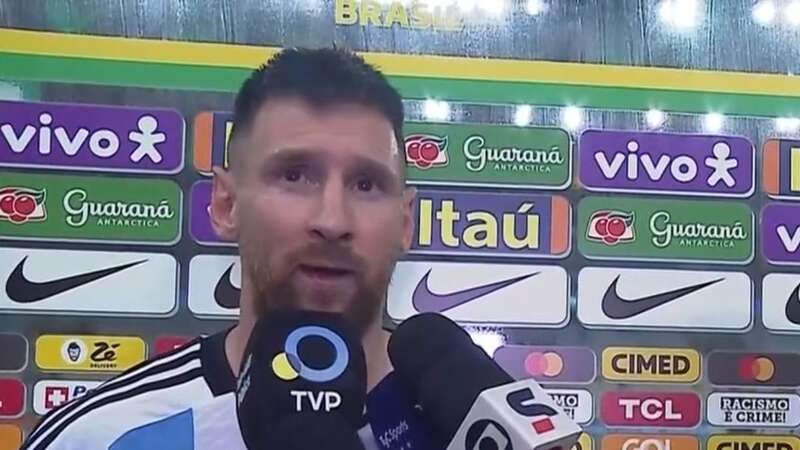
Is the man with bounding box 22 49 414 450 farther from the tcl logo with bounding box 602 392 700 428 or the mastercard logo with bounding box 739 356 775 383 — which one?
the mastercard logo with bounding box 739 356 775 383

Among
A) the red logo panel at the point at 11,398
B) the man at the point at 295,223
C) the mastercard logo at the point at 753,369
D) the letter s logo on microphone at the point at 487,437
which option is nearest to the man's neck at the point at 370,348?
the man at the point at 295,223

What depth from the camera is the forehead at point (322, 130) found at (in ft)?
3.55

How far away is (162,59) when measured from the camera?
58.7 inches

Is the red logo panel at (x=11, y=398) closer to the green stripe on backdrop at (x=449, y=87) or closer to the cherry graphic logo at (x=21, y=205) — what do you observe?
the cherry graphic logo at (x=21, y=205)

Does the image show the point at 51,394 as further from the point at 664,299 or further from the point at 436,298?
the point at 664,299

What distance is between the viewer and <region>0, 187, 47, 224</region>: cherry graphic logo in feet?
4.75

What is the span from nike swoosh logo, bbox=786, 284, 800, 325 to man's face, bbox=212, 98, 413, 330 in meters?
0.70

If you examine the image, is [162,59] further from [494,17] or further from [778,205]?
[778,205]

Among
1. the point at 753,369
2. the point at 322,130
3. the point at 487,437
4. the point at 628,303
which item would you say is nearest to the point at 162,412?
the point at 322,130

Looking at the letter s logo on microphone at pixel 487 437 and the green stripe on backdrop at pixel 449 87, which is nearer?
the letter s logo on microphone at pixel 487 437

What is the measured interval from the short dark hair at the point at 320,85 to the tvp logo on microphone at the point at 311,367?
0.94 feet

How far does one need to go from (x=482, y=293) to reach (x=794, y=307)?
0.44m

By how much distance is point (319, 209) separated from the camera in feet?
3.40

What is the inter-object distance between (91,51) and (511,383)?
0.86 m
